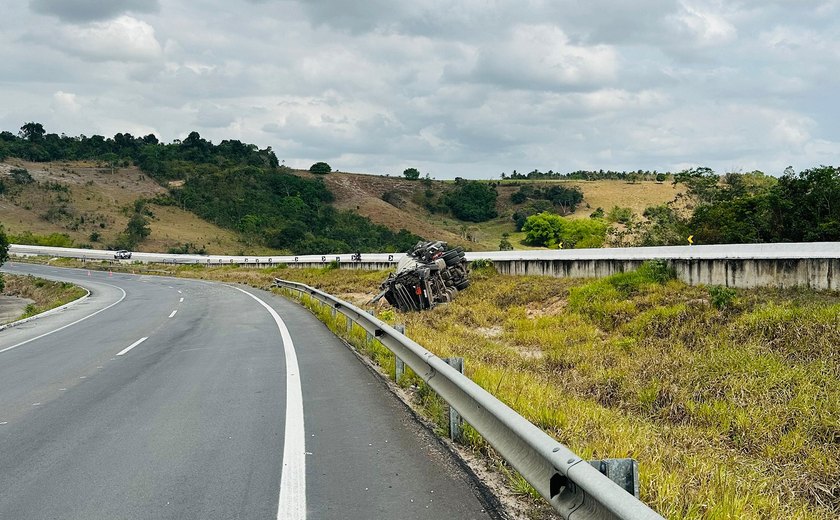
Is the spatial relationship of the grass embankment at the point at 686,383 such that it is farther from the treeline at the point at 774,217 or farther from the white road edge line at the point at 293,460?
the treeline at the point at 774,217

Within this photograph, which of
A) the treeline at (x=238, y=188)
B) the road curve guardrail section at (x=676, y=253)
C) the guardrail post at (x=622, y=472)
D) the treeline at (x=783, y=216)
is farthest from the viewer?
the treeline at (x=238, y=188)

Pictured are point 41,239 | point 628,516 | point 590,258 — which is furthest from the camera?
point 41,239

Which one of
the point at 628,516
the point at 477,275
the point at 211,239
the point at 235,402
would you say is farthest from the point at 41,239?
the point at 628,516

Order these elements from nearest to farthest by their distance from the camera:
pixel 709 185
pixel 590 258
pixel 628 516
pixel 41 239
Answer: pixel 628 516
pixel 590 258
pixel 709 185
pixel 41 239

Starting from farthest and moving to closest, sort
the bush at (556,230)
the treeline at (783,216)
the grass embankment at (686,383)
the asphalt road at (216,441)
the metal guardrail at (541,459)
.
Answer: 1. the bush at (556,230)
2. the treeline at (783,216)
3. the grass embankment at (686,383)
4. the asphalt road at (216,441)
5. the metal guardrail at (541,459)

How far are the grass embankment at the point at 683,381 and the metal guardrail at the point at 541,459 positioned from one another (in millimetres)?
705

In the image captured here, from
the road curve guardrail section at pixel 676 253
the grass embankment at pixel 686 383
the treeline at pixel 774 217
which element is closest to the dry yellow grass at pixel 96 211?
the road curve guardrail section at pixel 676 253

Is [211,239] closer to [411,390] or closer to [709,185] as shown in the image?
[709,185]

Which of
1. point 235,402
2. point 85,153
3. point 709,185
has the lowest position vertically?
point 235,402

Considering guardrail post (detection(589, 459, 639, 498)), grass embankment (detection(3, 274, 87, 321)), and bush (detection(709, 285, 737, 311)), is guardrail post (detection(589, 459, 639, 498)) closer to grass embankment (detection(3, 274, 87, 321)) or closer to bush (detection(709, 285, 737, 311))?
bush (detection(709, 285, 737, 311))

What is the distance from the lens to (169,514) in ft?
15.2

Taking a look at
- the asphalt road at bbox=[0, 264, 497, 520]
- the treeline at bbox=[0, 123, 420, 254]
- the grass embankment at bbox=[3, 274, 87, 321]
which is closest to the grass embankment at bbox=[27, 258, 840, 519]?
the asphalt road at bbox=[0, 264, 497, 520]

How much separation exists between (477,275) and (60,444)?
21.1 meters

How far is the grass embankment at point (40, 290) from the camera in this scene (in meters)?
38.4
